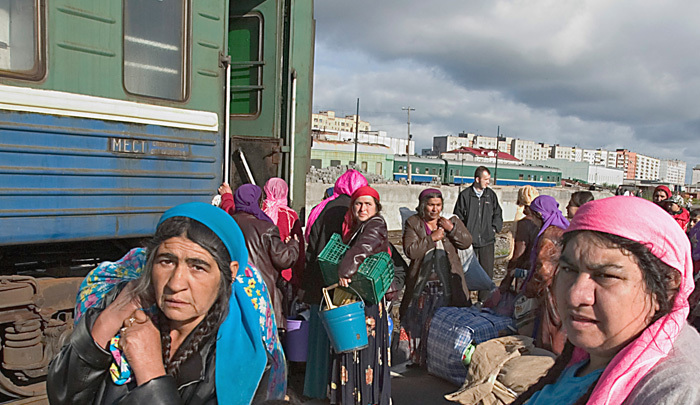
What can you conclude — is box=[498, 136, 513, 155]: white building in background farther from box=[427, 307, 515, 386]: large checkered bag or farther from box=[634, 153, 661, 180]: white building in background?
box=[427, 307, 515, 386]: large checkered bag

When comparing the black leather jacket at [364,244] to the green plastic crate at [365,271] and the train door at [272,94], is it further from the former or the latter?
the train door at [272,94]

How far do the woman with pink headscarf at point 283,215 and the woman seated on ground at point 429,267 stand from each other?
3.32 feet

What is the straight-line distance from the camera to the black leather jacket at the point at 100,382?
60.6 inches

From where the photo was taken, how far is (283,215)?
4.80 metres

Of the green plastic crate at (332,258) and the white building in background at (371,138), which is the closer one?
the green plastic crate at (332,258)

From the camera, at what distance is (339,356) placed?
12.7ft

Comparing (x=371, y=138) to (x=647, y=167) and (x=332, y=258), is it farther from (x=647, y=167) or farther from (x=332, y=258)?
(x=647, y=167)

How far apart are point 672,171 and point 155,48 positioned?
224 m

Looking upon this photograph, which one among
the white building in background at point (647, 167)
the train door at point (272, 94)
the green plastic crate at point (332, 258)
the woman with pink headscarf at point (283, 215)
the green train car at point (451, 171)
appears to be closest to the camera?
the green plastic crate at point (332, 258)

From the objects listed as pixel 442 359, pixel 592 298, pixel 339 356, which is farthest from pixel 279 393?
pixel 442 359

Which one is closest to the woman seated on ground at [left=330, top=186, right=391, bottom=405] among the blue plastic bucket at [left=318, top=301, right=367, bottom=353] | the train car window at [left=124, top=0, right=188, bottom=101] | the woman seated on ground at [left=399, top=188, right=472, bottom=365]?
Answer: the blue plastic bucket at [left=318, top=301, right=367, bottom=353]

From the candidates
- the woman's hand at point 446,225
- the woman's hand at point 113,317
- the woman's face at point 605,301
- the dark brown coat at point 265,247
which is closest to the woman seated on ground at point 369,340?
the dark brown coat at point 265,247

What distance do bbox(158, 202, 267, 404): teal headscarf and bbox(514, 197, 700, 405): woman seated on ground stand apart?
985mm

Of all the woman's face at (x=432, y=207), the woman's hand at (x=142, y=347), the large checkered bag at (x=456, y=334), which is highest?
the woman's face at (x=432, y=207)
